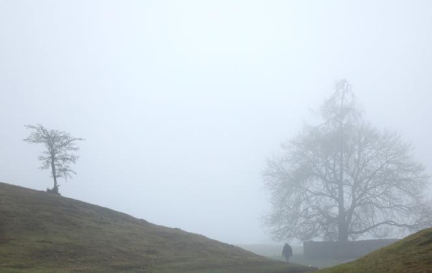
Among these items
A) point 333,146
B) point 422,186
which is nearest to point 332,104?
point 333,146

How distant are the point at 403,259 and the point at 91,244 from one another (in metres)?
21.8

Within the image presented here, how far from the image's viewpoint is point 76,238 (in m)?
34.2

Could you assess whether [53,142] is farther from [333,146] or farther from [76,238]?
[333,146]

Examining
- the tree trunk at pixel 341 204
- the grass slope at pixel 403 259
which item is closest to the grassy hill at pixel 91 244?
the grass slope at pixel 403 259

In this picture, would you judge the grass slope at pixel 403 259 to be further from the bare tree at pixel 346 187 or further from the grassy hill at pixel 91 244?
the bare tree at pixel 346 187

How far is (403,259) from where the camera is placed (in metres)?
18.1

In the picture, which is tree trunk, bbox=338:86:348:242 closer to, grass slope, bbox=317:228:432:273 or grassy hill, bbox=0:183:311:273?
grassy hill, bbox=0:183:311:273

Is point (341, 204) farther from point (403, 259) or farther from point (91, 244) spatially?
point (403, 259)

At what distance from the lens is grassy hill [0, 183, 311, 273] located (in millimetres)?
28672

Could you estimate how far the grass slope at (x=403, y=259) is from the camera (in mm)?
16473

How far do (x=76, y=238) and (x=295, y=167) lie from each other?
3197 cm

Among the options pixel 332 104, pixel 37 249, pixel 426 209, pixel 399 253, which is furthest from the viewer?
pixel 332 104

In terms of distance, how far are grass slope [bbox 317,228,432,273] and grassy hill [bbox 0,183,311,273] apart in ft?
46.3

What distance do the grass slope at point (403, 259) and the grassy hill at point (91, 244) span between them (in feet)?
46.3
